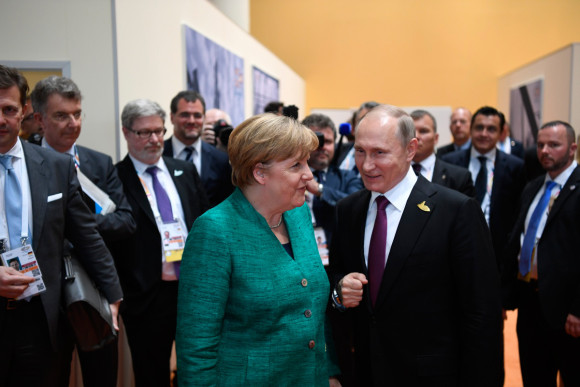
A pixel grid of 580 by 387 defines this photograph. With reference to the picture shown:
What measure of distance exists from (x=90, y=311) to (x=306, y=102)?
36.1 feet

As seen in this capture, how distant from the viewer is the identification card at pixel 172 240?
8.99 ft

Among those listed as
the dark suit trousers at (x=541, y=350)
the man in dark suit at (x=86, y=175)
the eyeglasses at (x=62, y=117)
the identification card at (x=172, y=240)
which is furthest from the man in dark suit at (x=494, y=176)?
the eyeglasses at (x=62, y=117)

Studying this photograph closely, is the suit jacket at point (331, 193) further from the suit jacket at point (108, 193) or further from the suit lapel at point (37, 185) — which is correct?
the suit lapel at point (37, 185)

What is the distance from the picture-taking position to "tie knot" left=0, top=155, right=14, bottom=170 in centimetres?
184

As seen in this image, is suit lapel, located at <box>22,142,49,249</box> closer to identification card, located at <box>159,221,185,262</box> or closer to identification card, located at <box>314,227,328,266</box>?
identification card, located at <box>159,221,185,262</box>

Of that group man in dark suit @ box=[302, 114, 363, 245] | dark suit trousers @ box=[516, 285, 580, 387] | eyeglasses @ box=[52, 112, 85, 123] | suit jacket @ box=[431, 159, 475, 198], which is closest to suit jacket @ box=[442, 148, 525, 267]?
suit jacket @ box=[431, 159, 475, 198]

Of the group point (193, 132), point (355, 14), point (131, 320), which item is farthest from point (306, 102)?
Answer: point (131, 320)

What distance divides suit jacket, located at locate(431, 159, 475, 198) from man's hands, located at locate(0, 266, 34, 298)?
2487 millimetres

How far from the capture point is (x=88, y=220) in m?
2.12

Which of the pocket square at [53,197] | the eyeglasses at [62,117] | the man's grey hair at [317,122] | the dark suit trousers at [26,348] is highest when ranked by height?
the man's grey hair at [317,122]

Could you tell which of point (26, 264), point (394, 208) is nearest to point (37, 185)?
point (26, 264)

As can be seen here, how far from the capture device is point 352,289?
1.74 m

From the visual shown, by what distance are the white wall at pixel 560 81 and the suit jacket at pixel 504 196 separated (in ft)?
14.8

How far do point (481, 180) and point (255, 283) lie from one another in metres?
3.10
